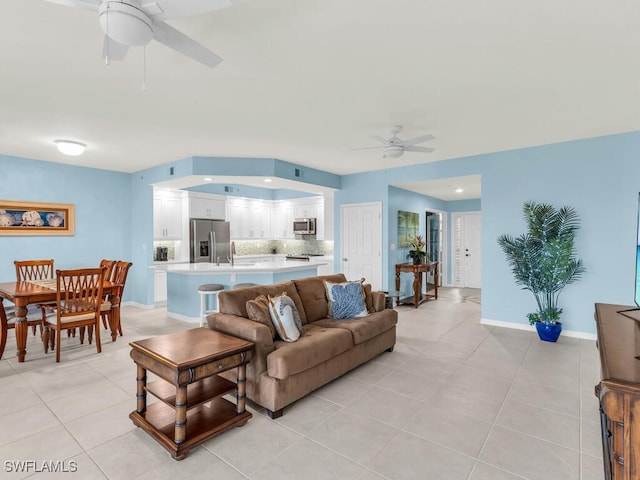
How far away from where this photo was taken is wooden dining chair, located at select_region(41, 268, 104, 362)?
364 centimetres

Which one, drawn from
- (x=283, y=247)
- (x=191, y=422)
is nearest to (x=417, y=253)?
(x=283, y=247)

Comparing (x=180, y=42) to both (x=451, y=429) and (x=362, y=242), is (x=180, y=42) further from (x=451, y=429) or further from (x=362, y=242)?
(x=362, y=242)

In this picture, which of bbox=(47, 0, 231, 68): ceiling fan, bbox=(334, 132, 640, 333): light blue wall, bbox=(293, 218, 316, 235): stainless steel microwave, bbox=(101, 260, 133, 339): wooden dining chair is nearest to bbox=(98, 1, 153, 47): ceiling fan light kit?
bbox=(47, 0, 231, 68): ceiling fan

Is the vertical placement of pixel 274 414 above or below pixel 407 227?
below

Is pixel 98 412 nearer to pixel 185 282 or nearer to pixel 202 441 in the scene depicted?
pixel 202 441

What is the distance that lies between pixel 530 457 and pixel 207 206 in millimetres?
A: 6776

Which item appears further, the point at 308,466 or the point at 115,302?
the point at 115,302

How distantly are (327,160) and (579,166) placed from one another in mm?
3486

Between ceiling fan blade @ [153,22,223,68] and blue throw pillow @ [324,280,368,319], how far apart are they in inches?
99.5

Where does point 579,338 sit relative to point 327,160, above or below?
below

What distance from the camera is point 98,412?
2572 mm

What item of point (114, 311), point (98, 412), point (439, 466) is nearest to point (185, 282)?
point (114, 311)

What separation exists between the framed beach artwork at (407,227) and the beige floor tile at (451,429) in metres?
4.33

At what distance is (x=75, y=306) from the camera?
12.4 feet
